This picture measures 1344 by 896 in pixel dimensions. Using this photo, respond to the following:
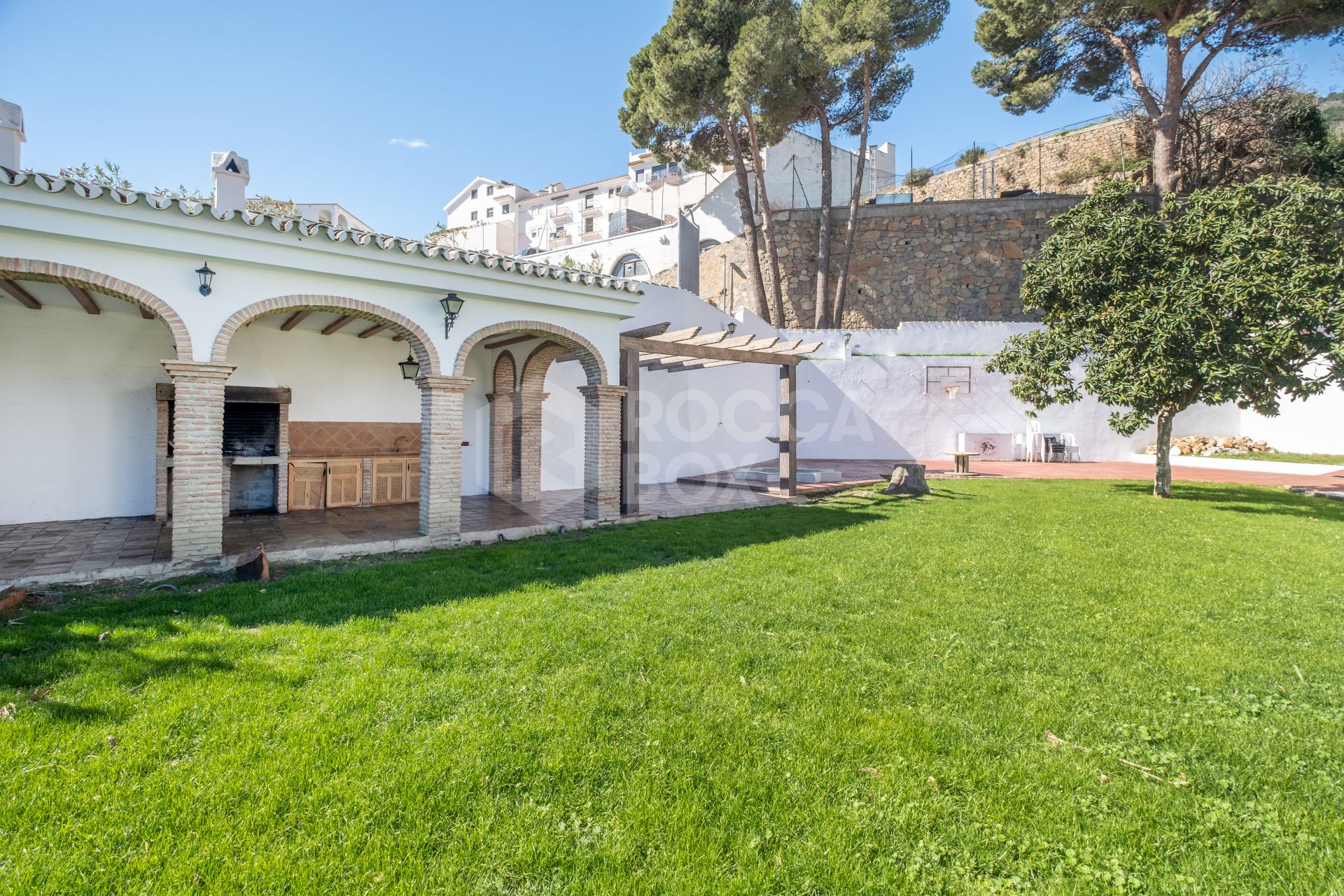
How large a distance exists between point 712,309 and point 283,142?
8956 millimetres

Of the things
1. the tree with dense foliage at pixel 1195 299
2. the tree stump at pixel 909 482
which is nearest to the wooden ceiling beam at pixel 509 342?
the tree stump at pixel 909 482

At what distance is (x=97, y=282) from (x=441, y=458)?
322cm

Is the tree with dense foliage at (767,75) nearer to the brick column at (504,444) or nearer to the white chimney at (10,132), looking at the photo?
the brick column at (504,444)

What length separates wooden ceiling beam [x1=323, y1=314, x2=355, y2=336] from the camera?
8.18 m

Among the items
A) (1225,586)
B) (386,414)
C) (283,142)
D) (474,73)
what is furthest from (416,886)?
(474,73)

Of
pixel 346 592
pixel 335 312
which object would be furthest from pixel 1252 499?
pixel 335 312

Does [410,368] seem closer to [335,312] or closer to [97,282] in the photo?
[335,312]

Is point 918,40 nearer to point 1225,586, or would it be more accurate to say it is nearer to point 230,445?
point 1225,586

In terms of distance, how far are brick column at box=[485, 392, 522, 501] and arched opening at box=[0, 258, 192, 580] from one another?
4506 mm

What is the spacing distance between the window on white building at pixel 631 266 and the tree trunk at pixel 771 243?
4.92m

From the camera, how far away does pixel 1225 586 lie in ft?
17.4

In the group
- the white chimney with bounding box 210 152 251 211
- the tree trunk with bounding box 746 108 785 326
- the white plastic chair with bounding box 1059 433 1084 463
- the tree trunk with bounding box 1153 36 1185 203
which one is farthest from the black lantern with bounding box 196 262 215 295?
the tree trunk with bounding box 1153 36 1185 203

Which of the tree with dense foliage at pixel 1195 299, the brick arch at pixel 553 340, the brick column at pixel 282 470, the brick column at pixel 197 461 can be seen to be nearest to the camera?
the brick column at pixel 197 461

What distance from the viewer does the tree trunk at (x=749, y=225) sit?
19.0 m
